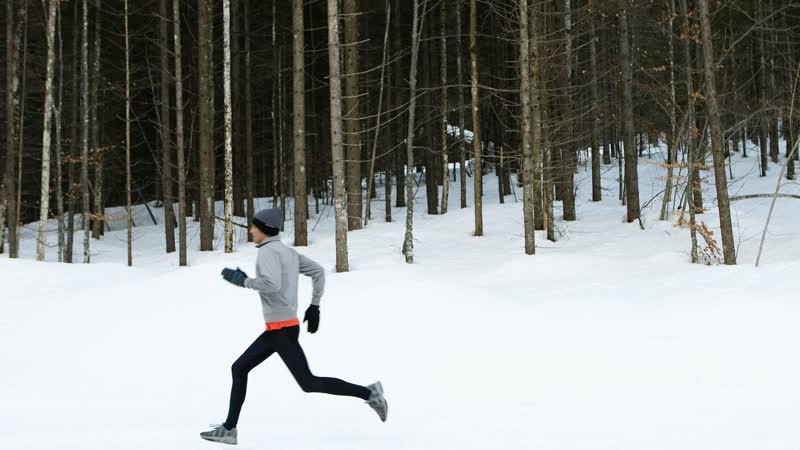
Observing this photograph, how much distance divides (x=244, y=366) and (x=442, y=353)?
12.8 ft

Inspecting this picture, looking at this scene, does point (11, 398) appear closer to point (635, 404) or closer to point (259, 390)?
point (259, 390)

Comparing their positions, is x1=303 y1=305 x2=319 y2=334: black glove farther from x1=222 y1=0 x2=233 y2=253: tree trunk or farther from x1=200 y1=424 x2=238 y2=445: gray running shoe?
x1=222 y1=0 x2=233 y2=253: tree trunk

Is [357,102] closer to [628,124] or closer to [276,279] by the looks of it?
[628,124]

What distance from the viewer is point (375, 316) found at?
10477 mm

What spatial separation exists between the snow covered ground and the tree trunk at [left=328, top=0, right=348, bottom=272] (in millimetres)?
651

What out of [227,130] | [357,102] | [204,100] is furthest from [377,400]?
[204,100]

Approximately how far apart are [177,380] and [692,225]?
10.1 m

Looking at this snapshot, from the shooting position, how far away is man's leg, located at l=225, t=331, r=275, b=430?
509cm

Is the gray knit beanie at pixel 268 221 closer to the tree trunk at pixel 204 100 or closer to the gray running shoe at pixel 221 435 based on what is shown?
the gray running shoe at pixel 221 435

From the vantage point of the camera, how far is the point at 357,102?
1745 cm

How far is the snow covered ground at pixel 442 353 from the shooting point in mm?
5652

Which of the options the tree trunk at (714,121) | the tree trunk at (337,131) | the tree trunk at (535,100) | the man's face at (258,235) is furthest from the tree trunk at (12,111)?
the tree trunk at (714,121)

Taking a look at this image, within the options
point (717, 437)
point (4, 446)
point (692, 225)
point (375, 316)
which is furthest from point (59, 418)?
point (692, 225)

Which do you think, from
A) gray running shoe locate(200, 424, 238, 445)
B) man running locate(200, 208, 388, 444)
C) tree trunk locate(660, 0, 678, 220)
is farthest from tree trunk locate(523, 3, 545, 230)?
gray running shoe locate(200, 424, 238, 445)
